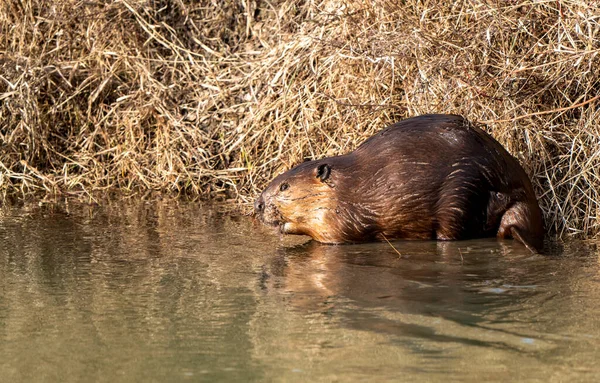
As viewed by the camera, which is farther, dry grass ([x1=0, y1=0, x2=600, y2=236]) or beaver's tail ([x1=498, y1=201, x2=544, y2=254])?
dry grass ([x1=0, y1=0, x2=600, y2=236])

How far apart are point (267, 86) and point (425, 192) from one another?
6.14 feet

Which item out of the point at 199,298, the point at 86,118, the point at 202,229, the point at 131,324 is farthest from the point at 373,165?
the point at 86,118

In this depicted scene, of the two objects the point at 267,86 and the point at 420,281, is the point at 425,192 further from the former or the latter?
the point at 267,86

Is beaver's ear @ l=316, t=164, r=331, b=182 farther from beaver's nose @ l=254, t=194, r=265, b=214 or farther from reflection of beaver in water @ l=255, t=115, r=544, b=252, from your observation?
beaver's nose @ l=254, t=194, r=265, b=214

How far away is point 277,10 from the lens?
21.2 feet

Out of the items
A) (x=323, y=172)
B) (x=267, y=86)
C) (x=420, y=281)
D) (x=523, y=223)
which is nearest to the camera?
(x=420, y=281)

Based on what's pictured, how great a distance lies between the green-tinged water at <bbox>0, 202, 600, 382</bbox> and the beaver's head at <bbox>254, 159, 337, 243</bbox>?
0.09m

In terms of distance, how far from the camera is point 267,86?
5.95 meters

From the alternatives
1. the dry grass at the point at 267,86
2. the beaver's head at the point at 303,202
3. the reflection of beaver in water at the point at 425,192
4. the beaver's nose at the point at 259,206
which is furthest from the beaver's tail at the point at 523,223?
the beaver's nose at the point at 259,206

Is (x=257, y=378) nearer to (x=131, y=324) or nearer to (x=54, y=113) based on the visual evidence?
(x=131, y=324)

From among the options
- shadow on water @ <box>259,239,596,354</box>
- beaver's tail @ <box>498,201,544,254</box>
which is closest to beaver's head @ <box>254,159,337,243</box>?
shadow on water @ <box>259,239,596,354</box>

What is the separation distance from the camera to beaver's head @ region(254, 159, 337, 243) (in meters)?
4.52

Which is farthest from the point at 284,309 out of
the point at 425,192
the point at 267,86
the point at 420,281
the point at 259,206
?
the point at 267,86

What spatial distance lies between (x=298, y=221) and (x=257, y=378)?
6.51 feet
